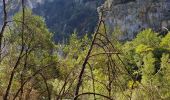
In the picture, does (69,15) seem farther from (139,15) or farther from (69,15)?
(139,15)

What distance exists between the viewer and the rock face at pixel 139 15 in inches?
4368

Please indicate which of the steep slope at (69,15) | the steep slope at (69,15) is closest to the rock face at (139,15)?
the steep slope at (69,15)

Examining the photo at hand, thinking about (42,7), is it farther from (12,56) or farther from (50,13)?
(12,56)

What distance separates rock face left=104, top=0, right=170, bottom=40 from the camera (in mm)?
110938

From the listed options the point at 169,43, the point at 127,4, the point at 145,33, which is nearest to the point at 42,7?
the point at 127,4

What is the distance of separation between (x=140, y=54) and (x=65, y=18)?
4693 inches

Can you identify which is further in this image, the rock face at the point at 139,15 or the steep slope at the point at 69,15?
the steep slope at the point at 69,15

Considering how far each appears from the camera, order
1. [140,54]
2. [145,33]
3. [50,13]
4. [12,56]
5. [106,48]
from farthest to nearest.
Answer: [50,13]
[145,33]
[140,54]
[12,56]
[106,48]

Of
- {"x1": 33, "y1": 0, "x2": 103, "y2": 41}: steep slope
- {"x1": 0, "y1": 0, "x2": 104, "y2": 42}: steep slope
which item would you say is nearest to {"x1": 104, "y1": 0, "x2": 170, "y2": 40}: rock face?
{"x1": 0, "y1": 0, "x2": 104, "y2": 42}: steep slope

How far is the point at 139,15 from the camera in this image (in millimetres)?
113188

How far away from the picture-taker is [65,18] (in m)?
176

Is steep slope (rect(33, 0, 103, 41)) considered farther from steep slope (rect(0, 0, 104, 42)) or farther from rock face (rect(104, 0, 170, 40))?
rock face (rect(104, 0, 170, 40))

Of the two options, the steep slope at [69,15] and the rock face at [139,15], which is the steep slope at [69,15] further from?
the rock face at [139,15]

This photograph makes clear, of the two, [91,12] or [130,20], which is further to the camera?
[91,12]
